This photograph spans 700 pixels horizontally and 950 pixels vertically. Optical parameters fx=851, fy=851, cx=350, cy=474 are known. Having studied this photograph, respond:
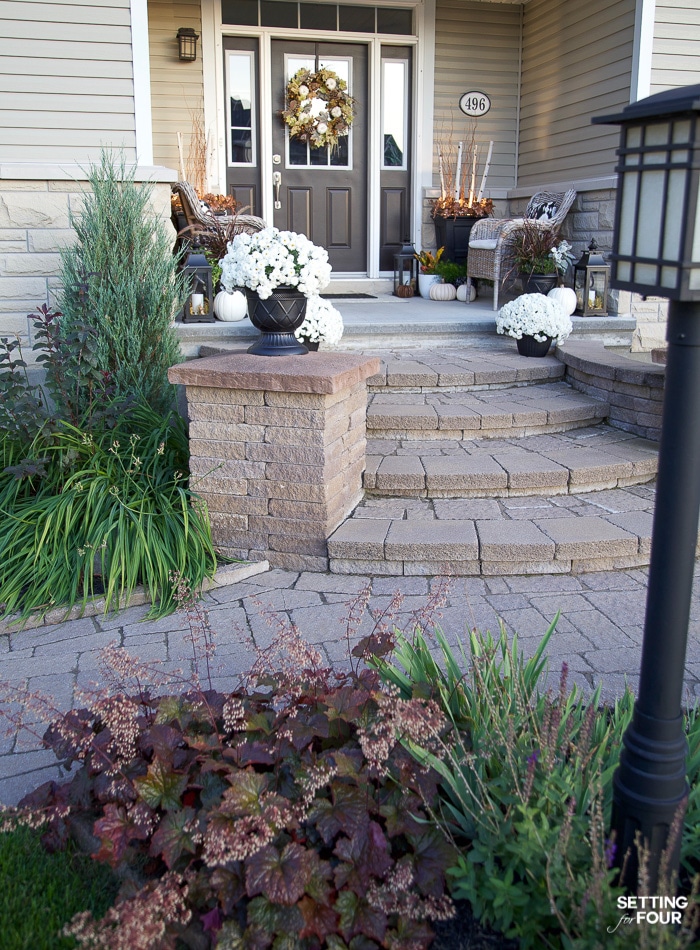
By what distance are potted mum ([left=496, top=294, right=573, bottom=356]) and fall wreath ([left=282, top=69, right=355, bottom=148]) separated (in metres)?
3.32

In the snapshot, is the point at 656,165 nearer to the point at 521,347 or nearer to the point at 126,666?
the point at 126,666

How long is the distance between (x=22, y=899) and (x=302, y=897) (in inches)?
25.6

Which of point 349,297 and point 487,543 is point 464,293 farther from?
point 487,543

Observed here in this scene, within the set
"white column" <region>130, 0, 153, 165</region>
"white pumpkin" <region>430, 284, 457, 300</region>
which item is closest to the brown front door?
"white pumpkin" <region>430, 284, 457, 300</region>

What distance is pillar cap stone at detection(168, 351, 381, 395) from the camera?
3305mm

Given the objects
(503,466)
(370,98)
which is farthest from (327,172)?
(503,466)

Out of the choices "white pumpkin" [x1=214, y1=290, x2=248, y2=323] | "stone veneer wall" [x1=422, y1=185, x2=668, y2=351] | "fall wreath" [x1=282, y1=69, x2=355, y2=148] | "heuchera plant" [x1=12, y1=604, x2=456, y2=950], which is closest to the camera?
"heuchera plant" [x1=12, y1=604, x2=456, y2=950]

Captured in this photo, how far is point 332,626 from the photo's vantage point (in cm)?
299

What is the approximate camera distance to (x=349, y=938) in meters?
1.56

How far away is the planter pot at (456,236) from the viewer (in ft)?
25.5

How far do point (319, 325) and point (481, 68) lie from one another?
4733 mm

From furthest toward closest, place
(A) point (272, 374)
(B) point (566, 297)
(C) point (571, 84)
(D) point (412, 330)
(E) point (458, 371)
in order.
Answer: (C) point (571, 84)
(B) point (566, 297)
(D) point (412, 330)
(E) point (458, 371)
(A) point (272, 374)

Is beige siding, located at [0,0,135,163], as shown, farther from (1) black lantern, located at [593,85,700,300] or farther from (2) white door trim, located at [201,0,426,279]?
(1) black lantern, located at [593,85,700,300]

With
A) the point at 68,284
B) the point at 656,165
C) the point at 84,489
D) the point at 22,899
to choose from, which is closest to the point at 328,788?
the point at 22,899
